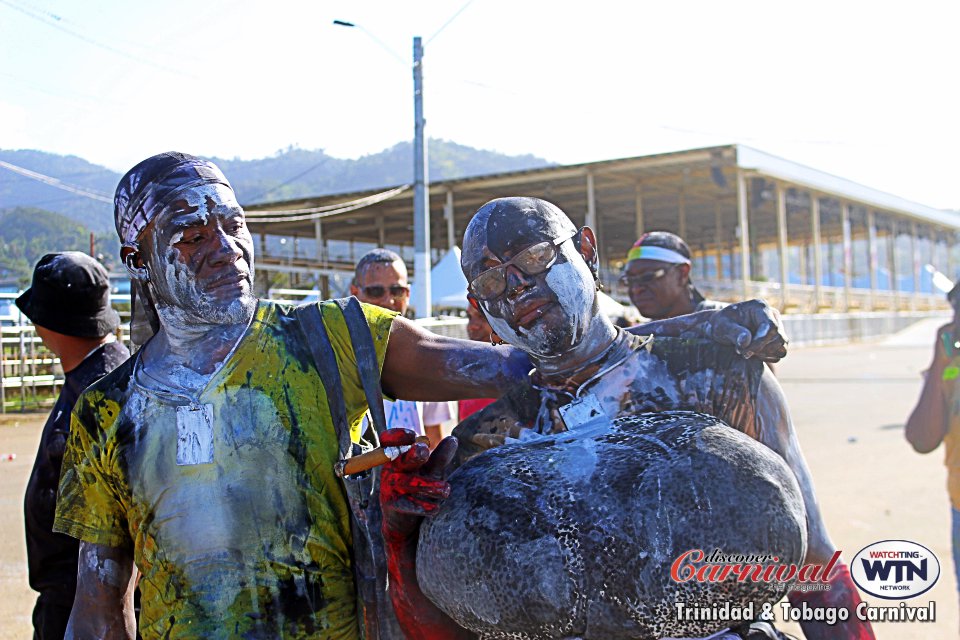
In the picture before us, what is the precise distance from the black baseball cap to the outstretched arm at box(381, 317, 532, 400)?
4.78 feet

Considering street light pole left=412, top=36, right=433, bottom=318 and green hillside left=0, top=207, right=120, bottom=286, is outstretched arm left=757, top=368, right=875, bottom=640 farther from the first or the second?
street light pole left=412, top=36, right=433, bottom=318

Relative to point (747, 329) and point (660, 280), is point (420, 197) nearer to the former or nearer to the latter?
point (660, 280)

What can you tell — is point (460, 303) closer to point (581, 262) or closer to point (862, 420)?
point (862, 420)

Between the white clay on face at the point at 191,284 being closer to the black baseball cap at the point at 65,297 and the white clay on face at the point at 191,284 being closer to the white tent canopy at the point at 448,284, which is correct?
the black baseball cap at the point at 65,297

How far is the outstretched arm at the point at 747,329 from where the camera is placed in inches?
57.6

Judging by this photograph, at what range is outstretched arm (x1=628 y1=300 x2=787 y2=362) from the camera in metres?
1.46

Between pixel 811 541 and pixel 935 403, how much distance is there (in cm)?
217

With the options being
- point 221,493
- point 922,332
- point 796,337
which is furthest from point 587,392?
point 922,332

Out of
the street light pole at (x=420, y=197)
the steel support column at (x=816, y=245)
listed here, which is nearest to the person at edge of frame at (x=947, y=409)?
the street light pole at (x=420, y=197)

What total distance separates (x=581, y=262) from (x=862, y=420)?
9.62 m

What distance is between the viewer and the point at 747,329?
1.49m

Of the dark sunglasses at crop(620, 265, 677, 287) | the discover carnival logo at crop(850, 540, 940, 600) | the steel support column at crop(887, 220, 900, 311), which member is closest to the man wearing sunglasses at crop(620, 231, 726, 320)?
the dark sunglasses at crop(620, 265, 677, 287)

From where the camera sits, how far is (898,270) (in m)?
46.1

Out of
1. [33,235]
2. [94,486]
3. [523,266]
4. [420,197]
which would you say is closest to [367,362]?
[523,266]
